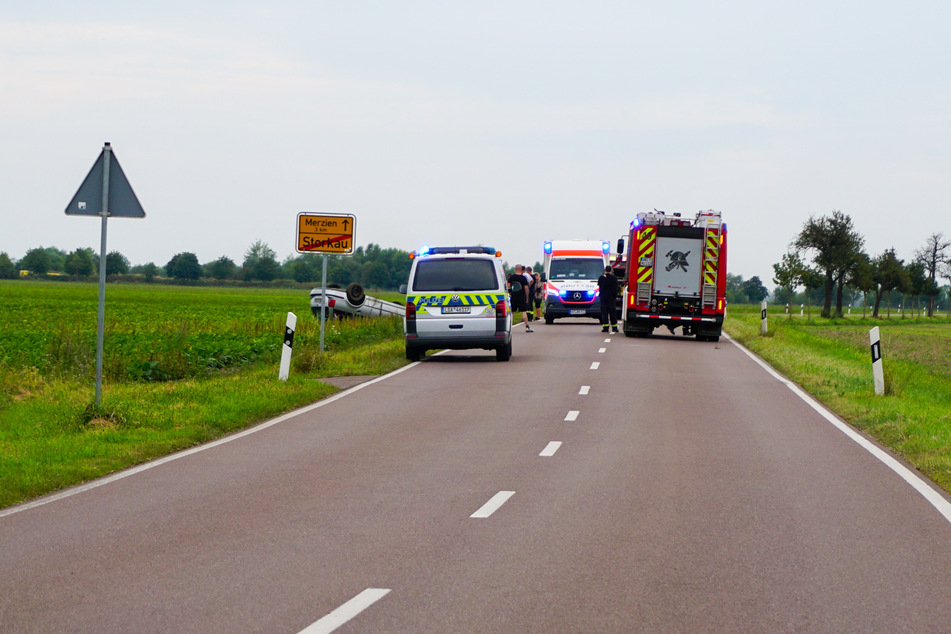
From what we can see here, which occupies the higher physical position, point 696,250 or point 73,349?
point 696,250

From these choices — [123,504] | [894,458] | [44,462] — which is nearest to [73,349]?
[44,462]

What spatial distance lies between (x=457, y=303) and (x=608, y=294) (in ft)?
37.9

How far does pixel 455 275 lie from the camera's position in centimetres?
2456

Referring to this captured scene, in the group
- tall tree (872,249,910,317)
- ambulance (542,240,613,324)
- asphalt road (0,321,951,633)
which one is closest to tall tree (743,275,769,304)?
tall tree (872,249,910,317)

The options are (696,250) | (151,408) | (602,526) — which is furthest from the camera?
(696,250)

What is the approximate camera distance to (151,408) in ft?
50.8

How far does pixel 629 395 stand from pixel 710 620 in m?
12.5

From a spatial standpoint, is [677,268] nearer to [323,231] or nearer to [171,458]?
[323,231]

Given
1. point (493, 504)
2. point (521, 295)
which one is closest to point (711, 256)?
point (521, 295)

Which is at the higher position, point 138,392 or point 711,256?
point 711,256

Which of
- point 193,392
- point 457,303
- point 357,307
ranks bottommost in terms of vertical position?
point 193,392

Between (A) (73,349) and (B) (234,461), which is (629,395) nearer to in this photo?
(B) (234,461)

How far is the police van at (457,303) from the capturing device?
957 inches

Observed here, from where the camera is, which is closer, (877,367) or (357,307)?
(877,367)
